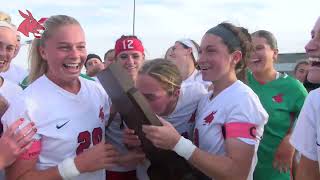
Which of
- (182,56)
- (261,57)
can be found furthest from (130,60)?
(261,57)

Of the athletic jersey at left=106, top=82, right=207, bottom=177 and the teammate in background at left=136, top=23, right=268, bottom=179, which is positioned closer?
the teammate in background at left=136, top=23, right=268, bottom=179

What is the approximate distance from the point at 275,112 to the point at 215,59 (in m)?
1.54

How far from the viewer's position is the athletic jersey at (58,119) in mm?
2629

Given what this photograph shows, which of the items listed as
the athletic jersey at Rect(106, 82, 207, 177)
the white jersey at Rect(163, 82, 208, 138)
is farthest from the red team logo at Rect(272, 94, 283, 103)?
the white jersey at Rect(163, 82, 208, 138)

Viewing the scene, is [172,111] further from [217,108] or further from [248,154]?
[248,154]

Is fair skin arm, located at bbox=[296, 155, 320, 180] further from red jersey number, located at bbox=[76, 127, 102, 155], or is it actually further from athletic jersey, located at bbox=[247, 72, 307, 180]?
athletic jersey, located at bbox=[247, 72, 307, 180]

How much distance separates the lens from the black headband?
118 inches

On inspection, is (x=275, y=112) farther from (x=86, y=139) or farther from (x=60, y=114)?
(x=60, y=114)

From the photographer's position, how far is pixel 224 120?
275cm

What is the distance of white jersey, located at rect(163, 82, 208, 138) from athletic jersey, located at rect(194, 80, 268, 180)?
21 centimetres

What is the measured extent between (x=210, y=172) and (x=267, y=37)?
2.52 meters

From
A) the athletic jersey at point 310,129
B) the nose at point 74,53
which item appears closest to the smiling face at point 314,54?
the athletic jersey at point 310,129

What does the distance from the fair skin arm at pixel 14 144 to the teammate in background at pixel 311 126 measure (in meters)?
1.57

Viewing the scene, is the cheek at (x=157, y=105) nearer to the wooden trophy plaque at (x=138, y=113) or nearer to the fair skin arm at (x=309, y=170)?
the wooden trophy plaque at (x=138, y=113)
